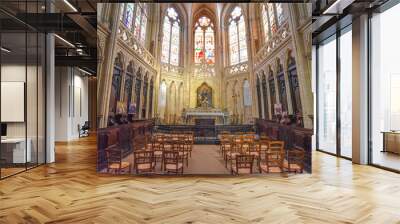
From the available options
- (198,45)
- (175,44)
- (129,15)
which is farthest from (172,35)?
(129,15)

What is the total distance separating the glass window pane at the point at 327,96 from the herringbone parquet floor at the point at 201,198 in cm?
298

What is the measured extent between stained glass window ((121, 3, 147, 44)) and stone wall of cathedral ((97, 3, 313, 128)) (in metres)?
0.11

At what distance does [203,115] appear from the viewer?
6074mm

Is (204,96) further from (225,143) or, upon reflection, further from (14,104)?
(14,104)

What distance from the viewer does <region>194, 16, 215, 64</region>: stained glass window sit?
6.15 metres

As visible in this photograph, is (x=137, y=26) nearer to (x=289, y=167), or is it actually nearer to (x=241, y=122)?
(x=241, y=122)

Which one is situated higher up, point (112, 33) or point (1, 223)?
point (112, 33)

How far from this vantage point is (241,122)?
6055 millimetres

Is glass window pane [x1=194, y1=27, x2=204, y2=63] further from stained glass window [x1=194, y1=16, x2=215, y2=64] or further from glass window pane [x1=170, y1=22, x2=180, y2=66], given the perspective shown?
glass window pane [x1=170, y1=22, x2=180, y2=66]

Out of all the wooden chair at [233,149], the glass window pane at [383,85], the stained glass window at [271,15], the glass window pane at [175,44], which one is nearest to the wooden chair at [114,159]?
the wooden chair at [233,149]

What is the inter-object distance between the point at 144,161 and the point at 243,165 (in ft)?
6.72

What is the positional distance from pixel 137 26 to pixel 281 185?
426 cm

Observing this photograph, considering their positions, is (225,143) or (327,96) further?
(327,96)

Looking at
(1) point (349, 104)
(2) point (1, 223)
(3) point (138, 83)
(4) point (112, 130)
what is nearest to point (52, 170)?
(4) point (112, 130)
